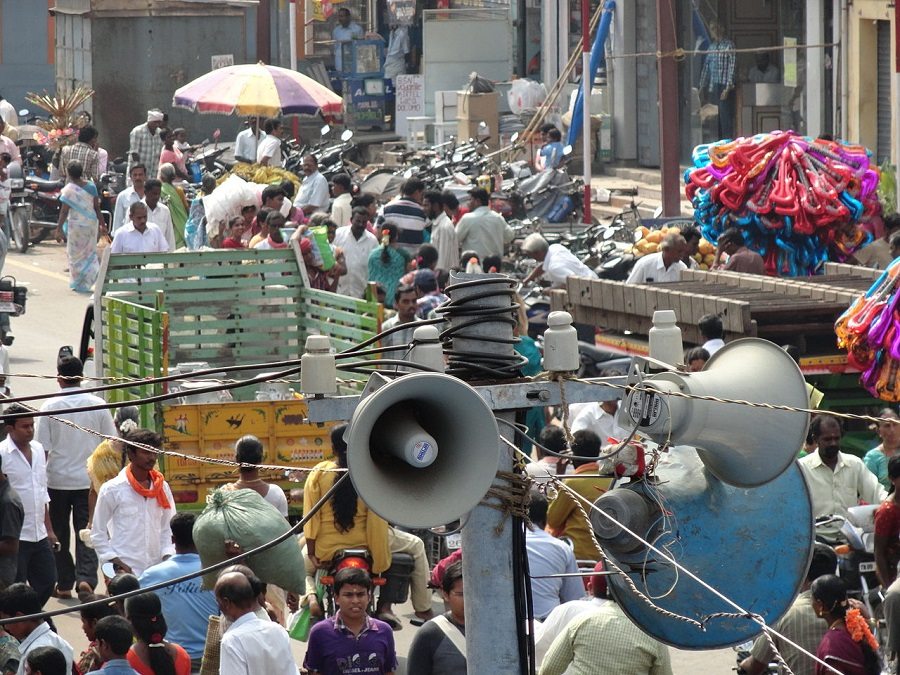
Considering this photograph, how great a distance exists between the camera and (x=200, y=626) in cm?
842

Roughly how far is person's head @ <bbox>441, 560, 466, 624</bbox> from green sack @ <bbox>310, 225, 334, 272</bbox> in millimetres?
7899

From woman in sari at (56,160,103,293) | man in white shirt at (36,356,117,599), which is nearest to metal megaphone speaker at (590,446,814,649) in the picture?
man in white shirt at (36,356,117,599)

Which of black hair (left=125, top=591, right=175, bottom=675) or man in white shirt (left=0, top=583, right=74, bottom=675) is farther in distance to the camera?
man in white shirt (left=0, top=583, right=74, bottom=675)

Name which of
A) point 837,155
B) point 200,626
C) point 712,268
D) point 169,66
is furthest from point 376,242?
point 169,66

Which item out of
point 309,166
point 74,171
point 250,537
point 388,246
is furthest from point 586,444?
point 309,166

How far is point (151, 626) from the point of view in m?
7.54

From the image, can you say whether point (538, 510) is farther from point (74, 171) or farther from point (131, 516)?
point (74, 171)

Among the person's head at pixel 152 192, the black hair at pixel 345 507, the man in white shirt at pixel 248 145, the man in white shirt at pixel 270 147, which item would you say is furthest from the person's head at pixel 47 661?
the man in white shirt at pixel 248 145

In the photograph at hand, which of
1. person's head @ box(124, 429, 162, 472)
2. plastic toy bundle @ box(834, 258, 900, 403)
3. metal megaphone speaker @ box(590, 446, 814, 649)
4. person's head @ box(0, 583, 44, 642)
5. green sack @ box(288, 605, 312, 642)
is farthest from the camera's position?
plastic toy bundle @ box(834, 258, 900, 403)

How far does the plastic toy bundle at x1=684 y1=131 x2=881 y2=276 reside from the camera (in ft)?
47.8

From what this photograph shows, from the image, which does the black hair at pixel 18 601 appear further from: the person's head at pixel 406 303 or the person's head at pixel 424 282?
the person's head at pixel 424 282

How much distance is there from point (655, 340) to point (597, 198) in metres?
19.7

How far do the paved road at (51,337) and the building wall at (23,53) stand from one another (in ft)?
58.7

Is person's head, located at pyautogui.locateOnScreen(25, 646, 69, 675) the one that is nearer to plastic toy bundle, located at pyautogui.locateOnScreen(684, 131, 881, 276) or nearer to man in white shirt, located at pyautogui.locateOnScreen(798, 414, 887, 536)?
man in white shirt, located at pyautogui.locateOnScreen(798, 414, 887, 536)
